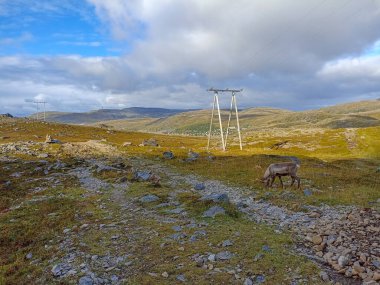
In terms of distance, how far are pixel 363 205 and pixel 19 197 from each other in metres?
27.5

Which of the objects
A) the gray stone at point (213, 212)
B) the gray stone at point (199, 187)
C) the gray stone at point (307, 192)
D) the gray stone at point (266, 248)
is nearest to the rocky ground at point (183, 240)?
the gray stone at point (213, 212)

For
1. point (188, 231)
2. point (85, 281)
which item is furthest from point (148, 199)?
point (85, 281)

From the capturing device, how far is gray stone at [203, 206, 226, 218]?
61.5ft

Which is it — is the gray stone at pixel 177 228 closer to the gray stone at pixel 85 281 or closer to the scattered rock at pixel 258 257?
the scattered rock at pixel 258 257

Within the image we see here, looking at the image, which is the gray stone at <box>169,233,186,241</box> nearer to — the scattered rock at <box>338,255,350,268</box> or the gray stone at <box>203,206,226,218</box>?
the gray stone at <box>203,206,226,218</box>

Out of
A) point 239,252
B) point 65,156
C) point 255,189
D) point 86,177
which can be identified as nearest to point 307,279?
point 239,252

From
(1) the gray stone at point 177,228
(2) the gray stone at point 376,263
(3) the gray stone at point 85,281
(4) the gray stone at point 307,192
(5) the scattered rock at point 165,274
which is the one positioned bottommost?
(4) the gray stone at point 307,192

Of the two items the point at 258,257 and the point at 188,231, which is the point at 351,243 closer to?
the point at 258,257

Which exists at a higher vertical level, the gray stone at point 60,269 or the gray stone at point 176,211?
the gray stone at point 176,211

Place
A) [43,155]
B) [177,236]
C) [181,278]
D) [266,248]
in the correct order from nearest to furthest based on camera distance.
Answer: [181,278], [266,248], [177,236], [43,155]

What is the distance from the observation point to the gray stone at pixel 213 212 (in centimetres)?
1873

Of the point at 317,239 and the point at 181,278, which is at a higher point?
the point at 317,239

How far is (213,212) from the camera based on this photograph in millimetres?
19000

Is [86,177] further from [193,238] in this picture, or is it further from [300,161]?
[300,161]
